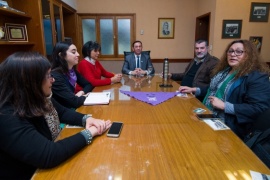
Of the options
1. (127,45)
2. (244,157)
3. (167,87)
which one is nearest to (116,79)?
(167,87)

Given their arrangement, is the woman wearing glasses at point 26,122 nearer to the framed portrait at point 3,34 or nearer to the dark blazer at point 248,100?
the dark blazer at point 248,100

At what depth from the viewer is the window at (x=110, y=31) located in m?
4.91

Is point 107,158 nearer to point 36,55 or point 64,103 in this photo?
point 36,55

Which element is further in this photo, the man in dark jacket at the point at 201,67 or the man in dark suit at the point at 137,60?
the man in dark suit at the point at 137,60

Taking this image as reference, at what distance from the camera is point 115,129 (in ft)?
3.69

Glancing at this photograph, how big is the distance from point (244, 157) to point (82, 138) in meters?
0.74

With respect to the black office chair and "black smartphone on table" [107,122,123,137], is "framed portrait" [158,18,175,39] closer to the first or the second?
the black office chair

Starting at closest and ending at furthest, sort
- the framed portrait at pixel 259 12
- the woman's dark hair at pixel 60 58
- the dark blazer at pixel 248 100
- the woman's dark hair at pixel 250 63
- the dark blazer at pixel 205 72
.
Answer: the dark blazer at pixel 248 100 < the woman's dark hair at pixel 250 63 < the woman's dark hair at pixel 60 58 < the dark blazer at pixel 205 72 < the framed portrait at pixel 259 12

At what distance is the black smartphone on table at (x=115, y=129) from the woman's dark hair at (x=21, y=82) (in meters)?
0.38

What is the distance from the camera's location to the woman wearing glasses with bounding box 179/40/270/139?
1.39 meters

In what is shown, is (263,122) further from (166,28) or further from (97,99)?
(166,28)

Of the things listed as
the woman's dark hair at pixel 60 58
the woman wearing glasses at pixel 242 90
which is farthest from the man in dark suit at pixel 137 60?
the woman wearing glasses at pixel 242 90

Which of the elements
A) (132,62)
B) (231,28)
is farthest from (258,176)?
(231,28)

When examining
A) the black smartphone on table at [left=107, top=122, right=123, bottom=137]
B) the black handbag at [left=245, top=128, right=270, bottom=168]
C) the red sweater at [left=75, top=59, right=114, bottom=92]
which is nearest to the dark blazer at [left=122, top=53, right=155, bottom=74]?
the red sweater at [left=75, top=59, right=114, bottom=92]
